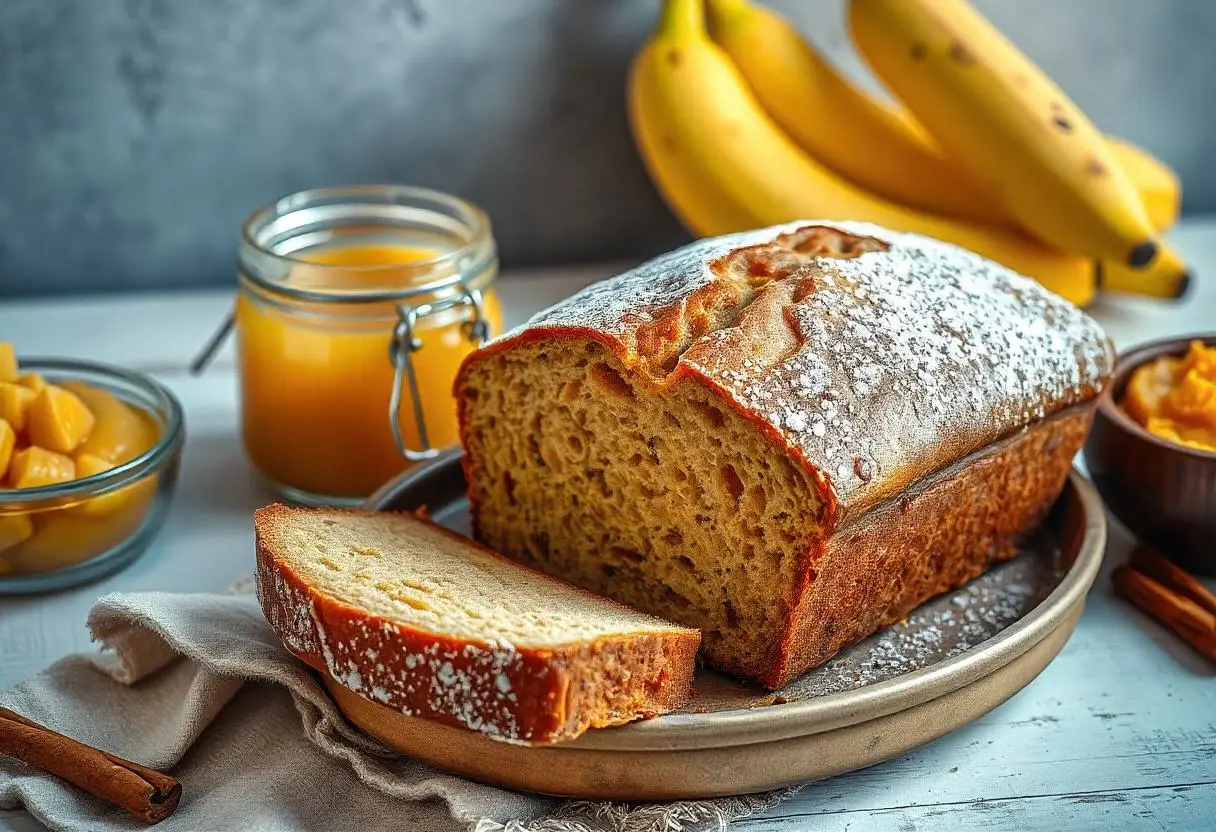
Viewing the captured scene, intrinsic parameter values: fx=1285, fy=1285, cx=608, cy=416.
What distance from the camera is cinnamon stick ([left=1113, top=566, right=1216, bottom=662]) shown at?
6.18ft

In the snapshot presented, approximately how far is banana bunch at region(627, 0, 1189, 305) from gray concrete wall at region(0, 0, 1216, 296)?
24cm

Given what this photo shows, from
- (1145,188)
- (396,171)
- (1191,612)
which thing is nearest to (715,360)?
(1191,612)

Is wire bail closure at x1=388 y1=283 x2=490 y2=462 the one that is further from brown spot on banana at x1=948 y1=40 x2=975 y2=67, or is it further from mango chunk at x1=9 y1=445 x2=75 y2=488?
brown spot on banana at x1=948 y1=40 x2=975 y2=67

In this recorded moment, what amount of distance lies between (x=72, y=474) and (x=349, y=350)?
0.47 m

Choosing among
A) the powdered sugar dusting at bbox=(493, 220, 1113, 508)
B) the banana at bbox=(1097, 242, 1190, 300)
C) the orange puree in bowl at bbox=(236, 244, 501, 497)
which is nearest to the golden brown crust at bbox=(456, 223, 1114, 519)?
the powdered sugar dusting at bbox=(493, 220, 1113, 508)

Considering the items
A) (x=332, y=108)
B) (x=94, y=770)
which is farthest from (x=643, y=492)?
(x=332, y=108)

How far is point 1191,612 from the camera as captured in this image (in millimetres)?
1904

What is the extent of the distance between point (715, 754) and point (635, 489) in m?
0.40

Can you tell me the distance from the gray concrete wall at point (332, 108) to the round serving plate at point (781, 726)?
166 cm

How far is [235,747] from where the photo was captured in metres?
1.64

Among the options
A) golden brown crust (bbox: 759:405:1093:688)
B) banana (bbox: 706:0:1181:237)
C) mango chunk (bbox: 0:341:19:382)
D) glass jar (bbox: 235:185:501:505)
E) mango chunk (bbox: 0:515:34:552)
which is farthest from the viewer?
banana (bbox: 706:0:1181:237)

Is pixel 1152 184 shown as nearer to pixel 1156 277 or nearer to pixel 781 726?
pixel 1156 277

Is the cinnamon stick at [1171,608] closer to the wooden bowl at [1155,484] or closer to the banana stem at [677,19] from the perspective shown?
the wooden bowl at [1155,484]

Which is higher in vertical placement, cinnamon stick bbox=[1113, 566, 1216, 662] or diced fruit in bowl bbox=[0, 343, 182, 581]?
diced fruit in bowl bbox=[0, 343, 182, 581]
